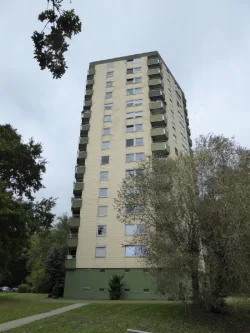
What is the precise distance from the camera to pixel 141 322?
586 inches

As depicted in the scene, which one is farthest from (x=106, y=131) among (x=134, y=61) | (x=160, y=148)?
(x=134, y=61)

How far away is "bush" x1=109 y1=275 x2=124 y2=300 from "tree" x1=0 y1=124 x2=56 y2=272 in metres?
8.89

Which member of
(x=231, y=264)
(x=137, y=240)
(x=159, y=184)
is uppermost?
(x=159, y=184)

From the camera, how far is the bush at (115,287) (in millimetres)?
30891

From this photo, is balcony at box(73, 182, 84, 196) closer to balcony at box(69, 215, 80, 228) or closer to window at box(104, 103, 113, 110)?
balcony at box(69, 215, 80, 228)

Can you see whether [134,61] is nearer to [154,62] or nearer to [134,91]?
[154,62]

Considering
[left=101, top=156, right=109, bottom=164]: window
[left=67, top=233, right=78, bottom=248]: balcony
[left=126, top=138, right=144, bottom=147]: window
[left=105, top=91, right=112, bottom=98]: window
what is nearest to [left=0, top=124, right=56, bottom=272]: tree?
[left=67, top=233, right=78, bottom=248]: balcony

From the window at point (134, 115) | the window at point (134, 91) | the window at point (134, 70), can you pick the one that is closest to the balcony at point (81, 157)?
the window at point (134, 115)

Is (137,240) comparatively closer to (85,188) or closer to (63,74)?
(63,74)

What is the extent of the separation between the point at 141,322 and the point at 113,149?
92.7ft

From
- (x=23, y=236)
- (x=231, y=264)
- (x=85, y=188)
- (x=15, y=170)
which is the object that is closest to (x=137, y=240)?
(x=231, y=264)

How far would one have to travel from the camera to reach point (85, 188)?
39.0 meters

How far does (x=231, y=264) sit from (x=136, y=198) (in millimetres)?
6632

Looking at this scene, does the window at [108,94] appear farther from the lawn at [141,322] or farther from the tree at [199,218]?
the lawn at [141,322]
